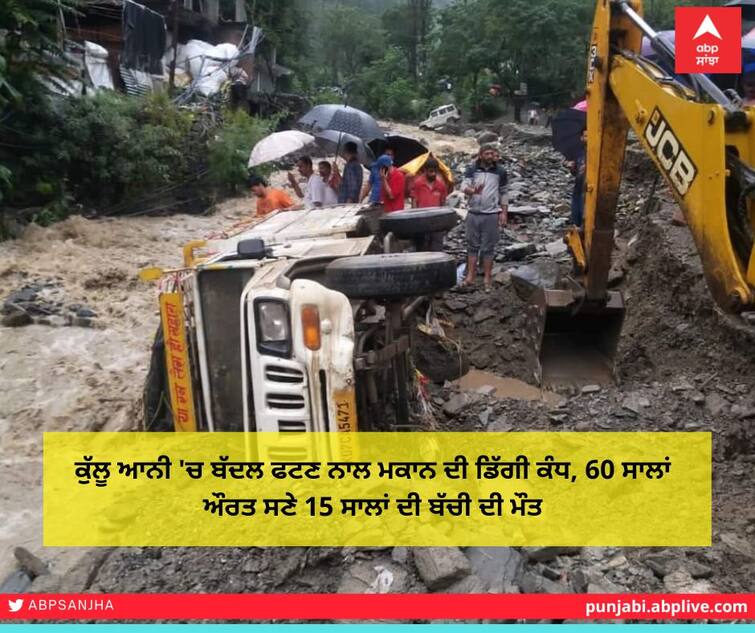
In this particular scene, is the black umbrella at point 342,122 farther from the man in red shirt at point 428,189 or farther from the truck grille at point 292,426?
the truck grille at point 292,426

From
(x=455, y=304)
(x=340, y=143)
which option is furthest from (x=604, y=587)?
(x=340, y=143)

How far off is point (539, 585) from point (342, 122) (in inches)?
221

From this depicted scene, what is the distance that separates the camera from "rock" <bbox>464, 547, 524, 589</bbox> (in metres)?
2.53

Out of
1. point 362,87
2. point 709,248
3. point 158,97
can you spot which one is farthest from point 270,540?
point 362,87

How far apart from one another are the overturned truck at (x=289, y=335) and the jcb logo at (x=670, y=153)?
1.12 meters

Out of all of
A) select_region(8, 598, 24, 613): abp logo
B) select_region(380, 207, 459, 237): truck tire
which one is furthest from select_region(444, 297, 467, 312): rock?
select_region(8, 598, 24, 613): abp logo

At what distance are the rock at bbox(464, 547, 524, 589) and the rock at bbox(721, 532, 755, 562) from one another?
3.05 feet

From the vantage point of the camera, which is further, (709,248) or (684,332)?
(684,332)

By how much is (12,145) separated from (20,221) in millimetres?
1552

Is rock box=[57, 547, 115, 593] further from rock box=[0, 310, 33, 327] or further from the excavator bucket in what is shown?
rock box=[0, 310, 33, 327]

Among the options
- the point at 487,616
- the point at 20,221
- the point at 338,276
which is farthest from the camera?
the point at 20,221

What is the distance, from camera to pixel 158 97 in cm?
1420

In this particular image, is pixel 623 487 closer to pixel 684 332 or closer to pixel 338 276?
pixel 338 276
